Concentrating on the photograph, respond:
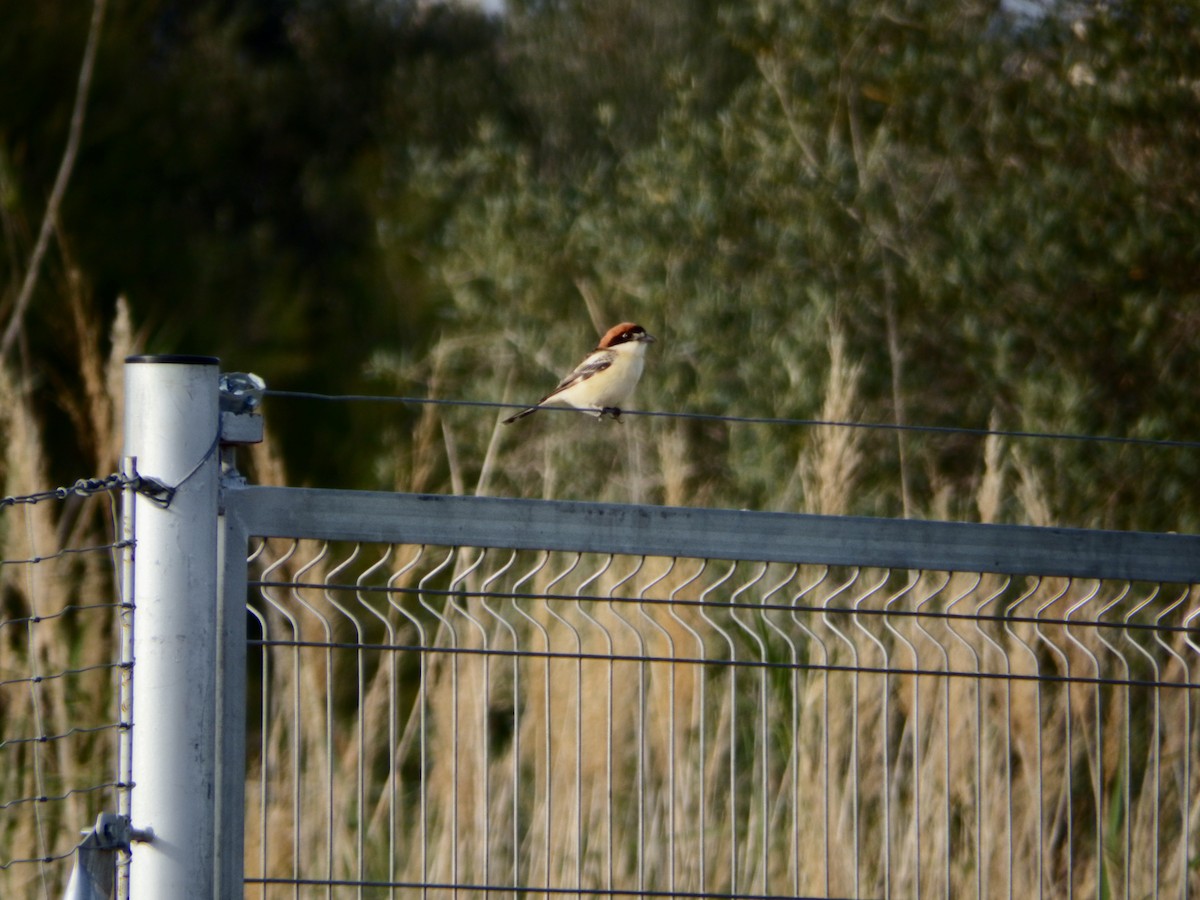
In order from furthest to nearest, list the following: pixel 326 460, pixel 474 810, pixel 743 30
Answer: pixel 326 460
pixel 743 30
pixel 474 810

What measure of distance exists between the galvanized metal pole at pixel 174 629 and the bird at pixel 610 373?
124 inches

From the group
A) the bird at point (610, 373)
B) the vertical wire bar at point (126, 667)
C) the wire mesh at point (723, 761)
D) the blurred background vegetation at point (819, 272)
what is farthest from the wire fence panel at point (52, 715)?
the bird at point (610, 373)

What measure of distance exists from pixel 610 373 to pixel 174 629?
3.35 metres

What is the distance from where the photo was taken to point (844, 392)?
4.54 meters

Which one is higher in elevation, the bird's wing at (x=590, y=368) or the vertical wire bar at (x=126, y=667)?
the bird's wing at (x=590, y=368)

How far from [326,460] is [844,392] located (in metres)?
4.85

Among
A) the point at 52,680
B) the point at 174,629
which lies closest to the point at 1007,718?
the point at 174,629

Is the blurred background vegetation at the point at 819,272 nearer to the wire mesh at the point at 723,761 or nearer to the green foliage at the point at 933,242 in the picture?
the green foliage at the point at 933,242

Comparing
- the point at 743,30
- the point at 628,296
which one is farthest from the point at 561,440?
the point at 743,30

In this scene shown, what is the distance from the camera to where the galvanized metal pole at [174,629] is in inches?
91.5

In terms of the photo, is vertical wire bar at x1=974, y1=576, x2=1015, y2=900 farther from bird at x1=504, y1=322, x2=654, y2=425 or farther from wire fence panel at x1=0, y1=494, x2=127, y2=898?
bird at x1=504, y1=322, x2=654, y2=425

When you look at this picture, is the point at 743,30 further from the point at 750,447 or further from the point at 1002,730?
the point at 1002,730

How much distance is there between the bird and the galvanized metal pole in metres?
3.16

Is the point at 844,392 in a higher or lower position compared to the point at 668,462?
higher
